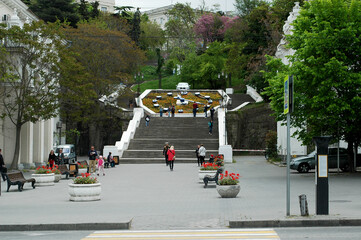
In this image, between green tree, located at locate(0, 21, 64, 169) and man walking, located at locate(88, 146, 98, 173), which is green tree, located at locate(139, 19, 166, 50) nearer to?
green tree, located at locate(0, 21, 64, 169)

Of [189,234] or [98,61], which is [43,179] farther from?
[98,61]

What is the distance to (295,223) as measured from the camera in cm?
1398

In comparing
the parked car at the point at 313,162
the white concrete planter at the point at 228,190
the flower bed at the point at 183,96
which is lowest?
the white concrete planter at the point at 228,190

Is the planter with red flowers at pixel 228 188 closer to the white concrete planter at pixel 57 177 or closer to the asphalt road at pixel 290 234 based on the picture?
the asphalt road at pixel 290 234

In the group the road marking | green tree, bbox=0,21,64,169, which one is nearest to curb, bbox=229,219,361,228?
the road marking

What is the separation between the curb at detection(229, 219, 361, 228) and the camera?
1397cm

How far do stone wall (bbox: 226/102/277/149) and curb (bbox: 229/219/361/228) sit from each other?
A: 172 ft

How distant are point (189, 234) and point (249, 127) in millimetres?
55838

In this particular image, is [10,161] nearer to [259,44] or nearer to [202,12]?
[259,44]

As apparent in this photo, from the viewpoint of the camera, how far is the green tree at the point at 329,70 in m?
29.6

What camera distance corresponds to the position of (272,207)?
17375 millimetres

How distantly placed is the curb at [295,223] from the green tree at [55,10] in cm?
7609

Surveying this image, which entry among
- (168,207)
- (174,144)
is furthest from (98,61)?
(168,207)

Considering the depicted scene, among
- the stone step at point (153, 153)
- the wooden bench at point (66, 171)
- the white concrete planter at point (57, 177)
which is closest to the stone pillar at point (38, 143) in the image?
the stone step at point (153, 153)
